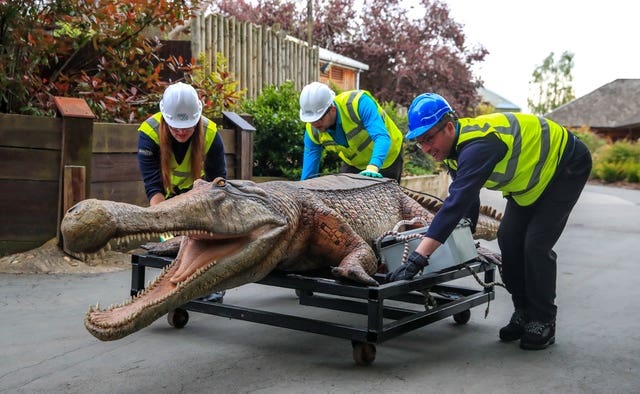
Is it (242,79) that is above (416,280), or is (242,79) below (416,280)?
above

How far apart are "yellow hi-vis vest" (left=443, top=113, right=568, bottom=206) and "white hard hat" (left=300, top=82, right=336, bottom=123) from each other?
61.5 inches

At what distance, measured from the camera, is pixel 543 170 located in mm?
4422

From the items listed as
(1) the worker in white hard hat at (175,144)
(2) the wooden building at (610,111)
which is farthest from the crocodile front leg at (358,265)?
(2) the wooden building at (610,111)

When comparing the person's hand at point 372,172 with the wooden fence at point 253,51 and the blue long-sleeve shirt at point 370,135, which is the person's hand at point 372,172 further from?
the wooden fence at point 253,51

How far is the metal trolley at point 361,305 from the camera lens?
3.89m

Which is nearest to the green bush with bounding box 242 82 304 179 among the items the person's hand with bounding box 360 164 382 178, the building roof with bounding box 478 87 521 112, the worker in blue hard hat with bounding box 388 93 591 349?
the person's hand with bounding box 360 164 382 178

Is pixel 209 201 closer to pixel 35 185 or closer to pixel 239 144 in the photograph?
pixel 35 185

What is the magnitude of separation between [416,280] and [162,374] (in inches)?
61.0

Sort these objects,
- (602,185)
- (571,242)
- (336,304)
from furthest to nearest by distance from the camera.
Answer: (602,185)
(571,242)
(336,304)

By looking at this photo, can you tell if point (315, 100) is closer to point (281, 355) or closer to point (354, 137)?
point (354, 137)

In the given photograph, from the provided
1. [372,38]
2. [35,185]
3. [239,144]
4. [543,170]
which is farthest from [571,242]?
[372,38]

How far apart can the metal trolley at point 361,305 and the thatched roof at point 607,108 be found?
136 feet

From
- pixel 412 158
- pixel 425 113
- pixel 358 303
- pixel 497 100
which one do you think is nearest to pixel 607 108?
pixel 497 100

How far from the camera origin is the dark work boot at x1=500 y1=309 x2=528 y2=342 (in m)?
4.64
